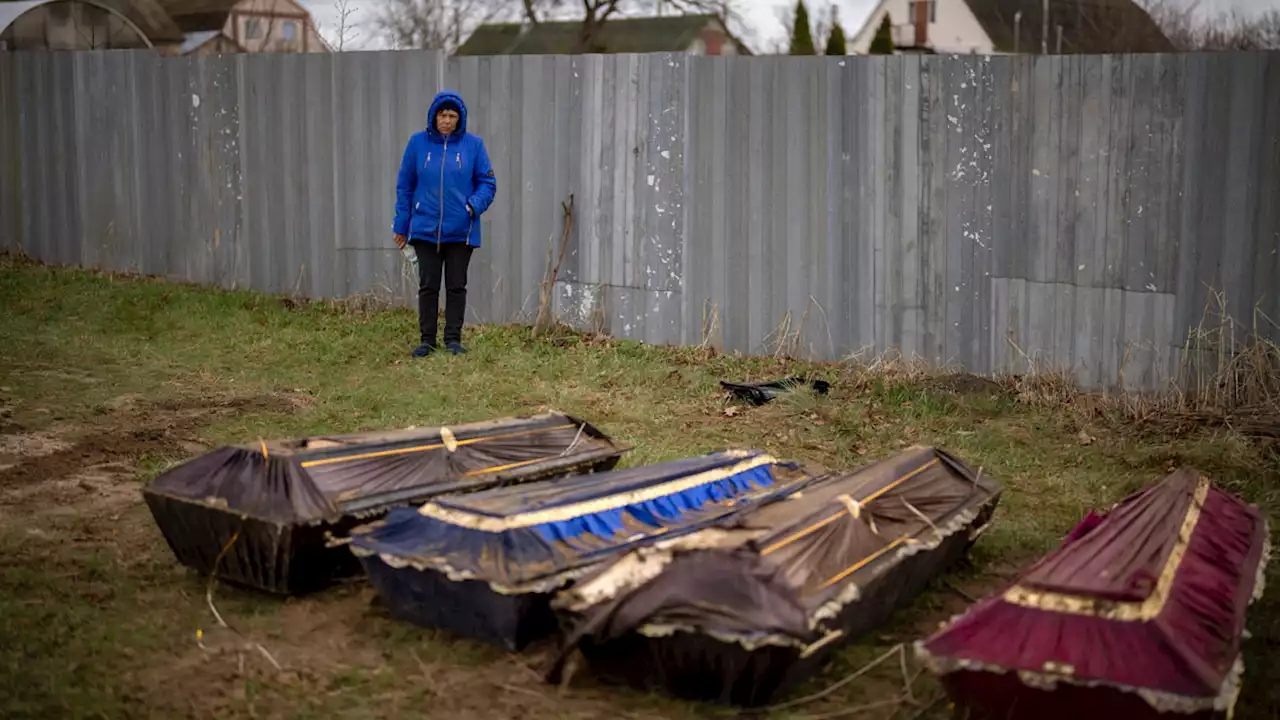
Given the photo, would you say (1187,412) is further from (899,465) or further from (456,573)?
(456,573)

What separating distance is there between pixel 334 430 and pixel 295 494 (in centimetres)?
269

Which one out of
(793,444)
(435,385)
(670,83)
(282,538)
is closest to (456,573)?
(282,538)

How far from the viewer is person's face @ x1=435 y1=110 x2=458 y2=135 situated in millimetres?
9273

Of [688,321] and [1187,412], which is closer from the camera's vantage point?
[1187,412]

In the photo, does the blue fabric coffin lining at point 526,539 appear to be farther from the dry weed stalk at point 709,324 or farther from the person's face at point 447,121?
the person's face at point 447,121

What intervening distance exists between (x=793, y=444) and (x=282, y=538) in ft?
11.2

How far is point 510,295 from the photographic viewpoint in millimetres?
10531

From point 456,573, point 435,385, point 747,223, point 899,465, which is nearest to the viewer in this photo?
point 456,573

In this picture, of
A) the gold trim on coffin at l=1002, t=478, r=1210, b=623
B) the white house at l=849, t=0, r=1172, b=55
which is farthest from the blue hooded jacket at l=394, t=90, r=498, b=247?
the white house at l=849, t=0, r=1172, b=55

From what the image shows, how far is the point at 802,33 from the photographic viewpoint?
30734 millimetres

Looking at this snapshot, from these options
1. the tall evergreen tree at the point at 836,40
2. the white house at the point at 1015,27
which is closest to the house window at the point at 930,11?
the white house at the point at 1015,27

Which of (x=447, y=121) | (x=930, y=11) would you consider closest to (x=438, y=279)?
(x=447, y=121)

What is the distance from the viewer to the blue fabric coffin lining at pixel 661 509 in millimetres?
4641

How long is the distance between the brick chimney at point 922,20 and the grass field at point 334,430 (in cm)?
4085
